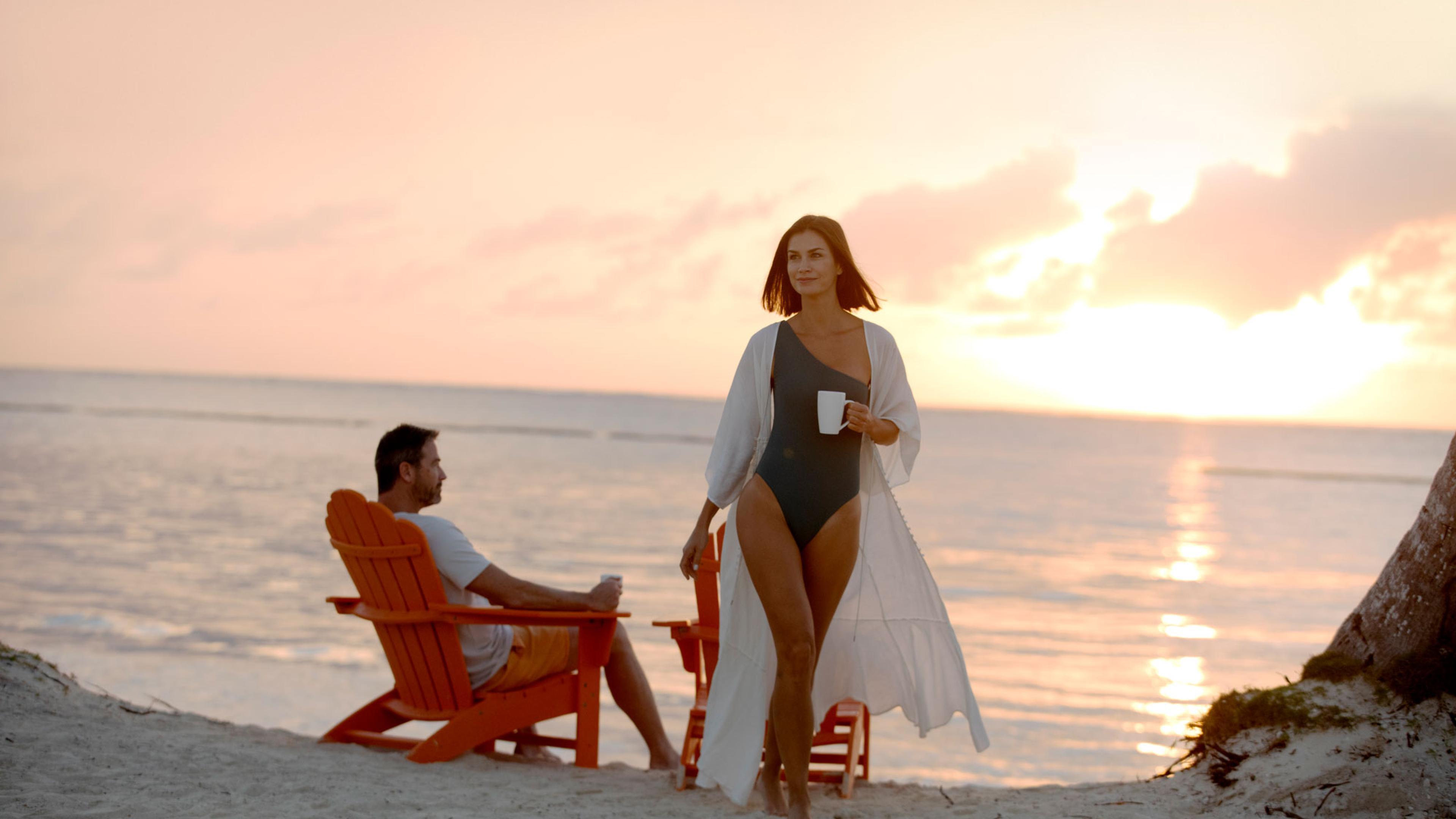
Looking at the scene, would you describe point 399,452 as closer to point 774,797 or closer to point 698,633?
point 698,633

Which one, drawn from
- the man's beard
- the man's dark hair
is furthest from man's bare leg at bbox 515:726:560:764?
the man's dark hair

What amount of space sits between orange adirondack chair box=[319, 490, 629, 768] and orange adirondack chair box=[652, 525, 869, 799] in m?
0.29

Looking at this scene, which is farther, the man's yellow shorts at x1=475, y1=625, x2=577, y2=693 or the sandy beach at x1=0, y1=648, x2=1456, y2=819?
the man's yellow shorts at x1=475, y1=625, x2=577, y2=693

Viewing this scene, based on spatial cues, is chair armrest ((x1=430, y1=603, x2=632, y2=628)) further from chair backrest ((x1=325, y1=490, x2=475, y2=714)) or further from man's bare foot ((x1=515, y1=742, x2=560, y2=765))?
man's bare foot ((x1=515, y1=742, x2=560, y2=765))

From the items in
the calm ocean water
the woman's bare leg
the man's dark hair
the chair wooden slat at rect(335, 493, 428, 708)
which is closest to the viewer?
the woman's bare leg

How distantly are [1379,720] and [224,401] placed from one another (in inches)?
3170

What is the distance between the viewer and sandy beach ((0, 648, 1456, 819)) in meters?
3.26

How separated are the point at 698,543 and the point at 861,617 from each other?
0.74m

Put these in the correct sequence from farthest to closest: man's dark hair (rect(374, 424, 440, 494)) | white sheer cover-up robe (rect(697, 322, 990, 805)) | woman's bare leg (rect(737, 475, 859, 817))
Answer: man's dark hair (rect(374, 424, 440, 494)) → white sheer cover-up robe (rect(697, 322, 990, 805)) → woman's bare leg (rect(737, 475, 859, 817))

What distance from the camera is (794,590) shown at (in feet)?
10.7

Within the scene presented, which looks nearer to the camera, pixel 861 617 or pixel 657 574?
pixel 861 617

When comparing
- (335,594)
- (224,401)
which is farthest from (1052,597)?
(224,401)

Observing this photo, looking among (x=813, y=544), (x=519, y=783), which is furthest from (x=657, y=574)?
(x=813, y=544)

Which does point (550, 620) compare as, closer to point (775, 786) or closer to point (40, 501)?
point (775, 786)
